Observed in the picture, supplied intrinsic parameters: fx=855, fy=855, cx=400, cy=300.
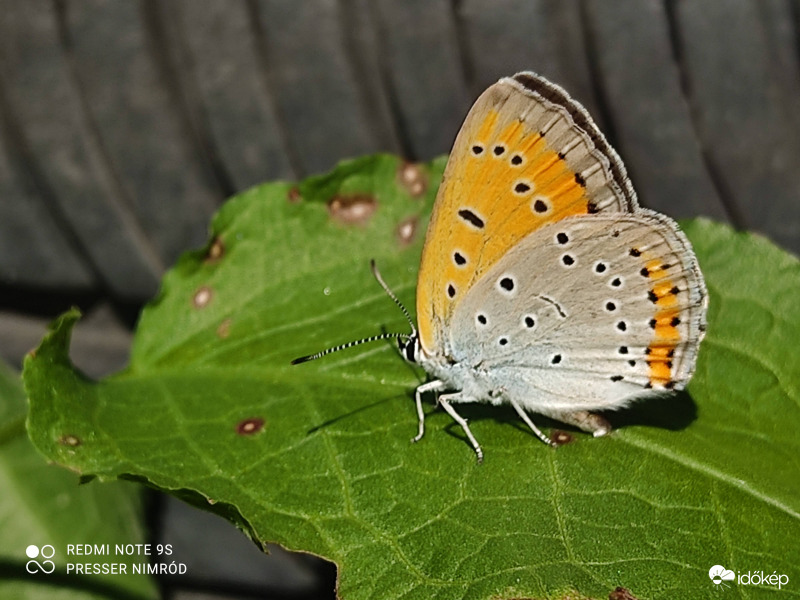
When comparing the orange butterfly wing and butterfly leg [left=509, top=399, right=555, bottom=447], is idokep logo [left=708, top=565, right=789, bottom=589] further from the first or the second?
the orange butterfly wing

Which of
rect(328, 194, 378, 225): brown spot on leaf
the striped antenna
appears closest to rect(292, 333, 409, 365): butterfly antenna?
the striped antenna

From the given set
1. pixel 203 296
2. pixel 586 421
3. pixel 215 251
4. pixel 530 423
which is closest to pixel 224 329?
pixel 203 296

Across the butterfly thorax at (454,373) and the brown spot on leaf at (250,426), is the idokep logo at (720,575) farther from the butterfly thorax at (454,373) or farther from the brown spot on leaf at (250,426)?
the brown spot on leaf at (250,426)

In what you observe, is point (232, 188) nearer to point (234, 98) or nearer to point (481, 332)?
point (234, 98)

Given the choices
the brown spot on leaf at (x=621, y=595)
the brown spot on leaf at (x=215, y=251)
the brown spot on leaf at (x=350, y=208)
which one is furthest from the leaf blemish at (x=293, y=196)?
the brown spot on leaf at (x=621, y=595)

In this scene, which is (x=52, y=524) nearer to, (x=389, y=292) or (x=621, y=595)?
(x=389, y=292)

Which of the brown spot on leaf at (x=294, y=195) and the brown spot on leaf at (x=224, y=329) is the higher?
the brown spot on leaf at (x=294, y=195)
